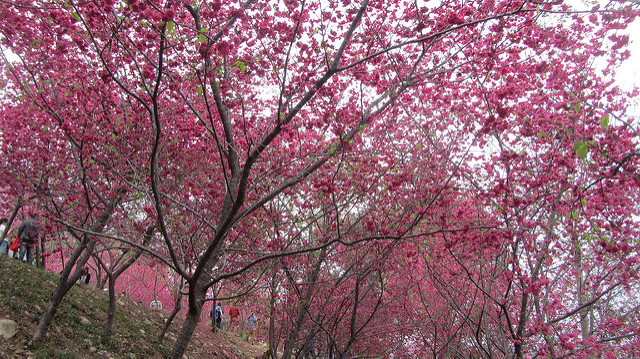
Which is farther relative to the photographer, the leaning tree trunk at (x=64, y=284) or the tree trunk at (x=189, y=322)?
the leaning tree trunk at (x=64, y=284)

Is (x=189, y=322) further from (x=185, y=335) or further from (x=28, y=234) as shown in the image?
(x=28, y=234)

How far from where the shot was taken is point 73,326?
22.2 ft

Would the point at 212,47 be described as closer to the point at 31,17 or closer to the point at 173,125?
the point at 173,125

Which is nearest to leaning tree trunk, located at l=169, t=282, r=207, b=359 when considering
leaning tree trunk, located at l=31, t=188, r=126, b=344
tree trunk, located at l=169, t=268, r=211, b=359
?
tree trunk, located at l=169, t=268, r=211, b=359

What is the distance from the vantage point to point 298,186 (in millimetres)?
6184

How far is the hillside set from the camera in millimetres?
5681

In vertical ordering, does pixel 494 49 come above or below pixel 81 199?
above

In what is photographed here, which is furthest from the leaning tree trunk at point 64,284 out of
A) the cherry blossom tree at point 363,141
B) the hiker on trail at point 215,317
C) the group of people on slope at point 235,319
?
the hiker on trail at point 215,317

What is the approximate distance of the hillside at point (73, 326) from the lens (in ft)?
18.6

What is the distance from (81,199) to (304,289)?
191 inches

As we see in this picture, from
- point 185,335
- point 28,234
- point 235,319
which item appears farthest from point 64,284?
point 235,319

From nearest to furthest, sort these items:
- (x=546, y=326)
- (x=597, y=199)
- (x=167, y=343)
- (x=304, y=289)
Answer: (x=597, y=199) < (x=546, y=326) < (x=304, y=289) < (x=167, y=343)

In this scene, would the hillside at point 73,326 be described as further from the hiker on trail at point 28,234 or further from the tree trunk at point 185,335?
the tree trunk at point 185,335

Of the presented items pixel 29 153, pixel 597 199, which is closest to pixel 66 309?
pixel 29 153
